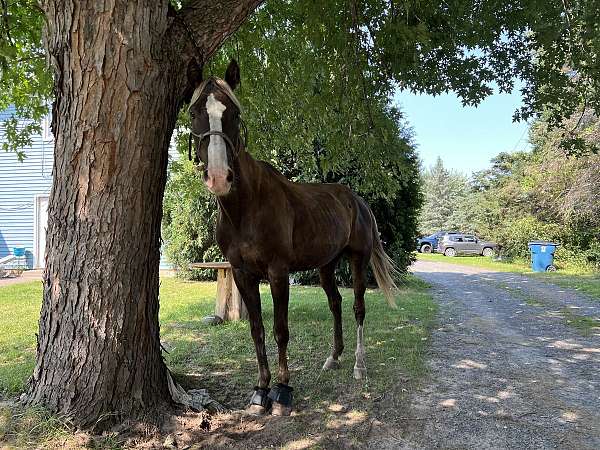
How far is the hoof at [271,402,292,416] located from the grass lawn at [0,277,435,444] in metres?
0.15

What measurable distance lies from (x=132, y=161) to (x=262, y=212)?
101 centimetres

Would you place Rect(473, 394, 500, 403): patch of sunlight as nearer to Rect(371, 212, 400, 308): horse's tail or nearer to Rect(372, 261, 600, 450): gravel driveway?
Rect(372, 261, 600, 450): gravel driveway

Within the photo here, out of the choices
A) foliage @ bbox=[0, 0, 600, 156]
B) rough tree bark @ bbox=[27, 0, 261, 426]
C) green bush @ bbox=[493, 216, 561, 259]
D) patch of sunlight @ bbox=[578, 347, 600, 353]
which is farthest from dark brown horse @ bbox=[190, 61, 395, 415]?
green bush @ bbox=[493, 216, 561, 259]

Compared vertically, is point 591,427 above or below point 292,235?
below

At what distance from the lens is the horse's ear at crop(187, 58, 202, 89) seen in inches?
130

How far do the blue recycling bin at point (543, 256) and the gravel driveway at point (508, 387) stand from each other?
11.5 meters

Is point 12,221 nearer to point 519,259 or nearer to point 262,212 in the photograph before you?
point 262,212

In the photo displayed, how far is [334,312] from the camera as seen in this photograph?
16.0 feet

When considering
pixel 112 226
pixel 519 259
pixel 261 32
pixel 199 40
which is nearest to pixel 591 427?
pixel 112 226

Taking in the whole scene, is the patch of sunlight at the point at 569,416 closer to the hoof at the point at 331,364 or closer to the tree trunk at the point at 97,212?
the hoof at the point at 331,364

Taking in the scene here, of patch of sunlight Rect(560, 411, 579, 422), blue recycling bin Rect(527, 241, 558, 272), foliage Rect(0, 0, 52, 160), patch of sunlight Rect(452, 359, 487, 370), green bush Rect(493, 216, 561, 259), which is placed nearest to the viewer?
patch of sunlight Rect(560, 411, 579, 422)

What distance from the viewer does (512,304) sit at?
9.39m

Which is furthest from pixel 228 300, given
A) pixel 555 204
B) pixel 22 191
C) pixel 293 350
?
pixel 555 204

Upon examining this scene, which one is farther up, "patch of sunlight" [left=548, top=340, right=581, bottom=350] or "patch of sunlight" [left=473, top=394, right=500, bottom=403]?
"patch of sunlight" [left=473, top=394, right=500, bottom=403]
